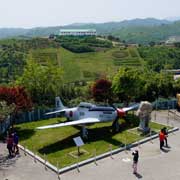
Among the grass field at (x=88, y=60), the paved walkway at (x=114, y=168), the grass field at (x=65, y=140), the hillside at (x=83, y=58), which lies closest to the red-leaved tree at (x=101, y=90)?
the grass field at (x=65, y=140)

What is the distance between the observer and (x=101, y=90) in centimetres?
3866

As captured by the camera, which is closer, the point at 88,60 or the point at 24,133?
the point at 24,133

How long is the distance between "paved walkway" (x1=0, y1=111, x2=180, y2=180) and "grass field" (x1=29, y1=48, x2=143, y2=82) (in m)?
73.0

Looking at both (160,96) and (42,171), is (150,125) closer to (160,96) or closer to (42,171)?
(160,96)

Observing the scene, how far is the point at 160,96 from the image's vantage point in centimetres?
4266

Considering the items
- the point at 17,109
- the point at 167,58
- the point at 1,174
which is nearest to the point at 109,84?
the point at 17,109

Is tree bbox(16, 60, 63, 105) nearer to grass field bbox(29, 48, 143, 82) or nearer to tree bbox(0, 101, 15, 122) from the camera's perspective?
tree bbox(0, 101, 15, 122)

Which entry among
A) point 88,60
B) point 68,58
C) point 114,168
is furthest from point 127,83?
point 88,60

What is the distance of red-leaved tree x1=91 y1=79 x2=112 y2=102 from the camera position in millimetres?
38625

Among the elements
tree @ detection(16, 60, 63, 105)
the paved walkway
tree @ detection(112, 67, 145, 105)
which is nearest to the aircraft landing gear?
the paved walkway

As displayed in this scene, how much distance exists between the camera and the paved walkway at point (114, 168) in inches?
877

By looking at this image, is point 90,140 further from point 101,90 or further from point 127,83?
point 127,83

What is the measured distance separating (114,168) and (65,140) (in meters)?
6.99

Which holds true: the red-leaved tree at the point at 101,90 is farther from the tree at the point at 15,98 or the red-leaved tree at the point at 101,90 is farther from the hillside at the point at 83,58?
the hillside at the point at 83,58
